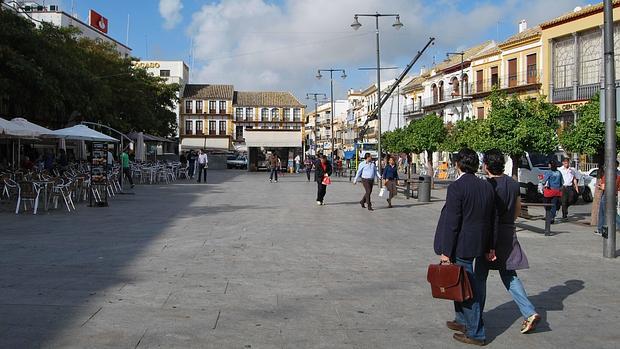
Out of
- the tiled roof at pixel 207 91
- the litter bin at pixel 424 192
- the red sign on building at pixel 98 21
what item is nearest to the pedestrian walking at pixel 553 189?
the litter bin at pixel 424 192

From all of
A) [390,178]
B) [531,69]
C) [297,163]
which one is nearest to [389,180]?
[390,178]

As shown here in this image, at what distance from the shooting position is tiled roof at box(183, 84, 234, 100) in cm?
9888

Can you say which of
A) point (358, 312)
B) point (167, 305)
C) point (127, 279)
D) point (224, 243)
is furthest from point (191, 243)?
point (358, 312)

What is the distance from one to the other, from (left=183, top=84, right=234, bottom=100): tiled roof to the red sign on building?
824 inches

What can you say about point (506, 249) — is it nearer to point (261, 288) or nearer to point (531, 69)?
point (261, 288)

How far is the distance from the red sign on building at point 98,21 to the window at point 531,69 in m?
52.2

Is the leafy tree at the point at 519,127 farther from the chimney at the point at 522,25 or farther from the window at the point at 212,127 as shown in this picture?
the window at the point at 212,127

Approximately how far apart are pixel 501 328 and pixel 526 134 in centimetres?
1391

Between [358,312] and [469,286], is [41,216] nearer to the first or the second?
[358,312]

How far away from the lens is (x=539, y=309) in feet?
21.1

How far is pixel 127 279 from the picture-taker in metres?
7.46

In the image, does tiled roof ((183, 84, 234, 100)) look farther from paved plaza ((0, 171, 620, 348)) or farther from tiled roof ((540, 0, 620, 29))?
paved plaza ((0, 171, 620, 348))

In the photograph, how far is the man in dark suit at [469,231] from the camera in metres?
5.05

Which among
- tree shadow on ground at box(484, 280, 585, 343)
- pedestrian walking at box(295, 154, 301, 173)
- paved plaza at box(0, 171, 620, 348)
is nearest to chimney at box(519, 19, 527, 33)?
pedestrian walking at box(295, 154, 301, 173)
